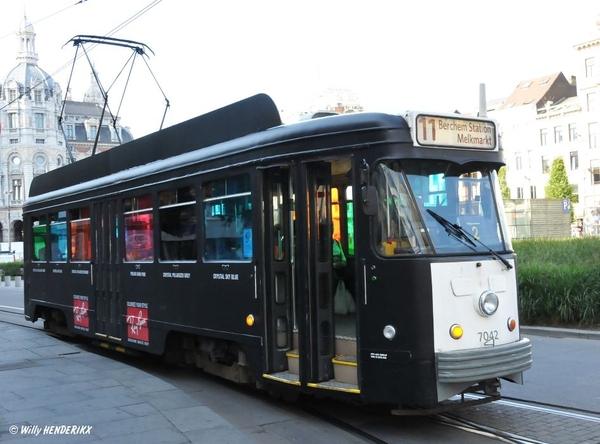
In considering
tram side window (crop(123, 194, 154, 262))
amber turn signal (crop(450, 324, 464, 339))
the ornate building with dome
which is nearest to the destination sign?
amber turn signal (crop(450, 324, 464, 339))

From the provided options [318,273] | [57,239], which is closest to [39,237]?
[57,239]

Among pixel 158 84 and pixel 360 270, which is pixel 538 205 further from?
pixel 360 270

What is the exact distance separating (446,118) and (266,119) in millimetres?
2051

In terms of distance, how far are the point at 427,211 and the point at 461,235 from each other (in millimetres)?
419

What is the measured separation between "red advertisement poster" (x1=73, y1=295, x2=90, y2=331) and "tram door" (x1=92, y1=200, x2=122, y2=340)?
1.42 feet

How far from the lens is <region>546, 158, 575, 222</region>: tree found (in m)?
67.3

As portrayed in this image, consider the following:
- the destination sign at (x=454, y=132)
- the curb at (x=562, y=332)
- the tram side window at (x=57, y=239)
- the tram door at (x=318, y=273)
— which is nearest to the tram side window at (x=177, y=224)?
the tram door at (x=318, y=273)

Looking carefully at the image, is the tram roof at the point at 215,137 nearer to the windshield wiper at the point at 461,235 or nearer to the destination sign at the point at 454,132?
the destination sign at the point at 454,132

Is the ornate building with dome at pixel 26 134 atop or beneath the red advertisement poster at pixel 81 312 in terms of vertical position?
atop

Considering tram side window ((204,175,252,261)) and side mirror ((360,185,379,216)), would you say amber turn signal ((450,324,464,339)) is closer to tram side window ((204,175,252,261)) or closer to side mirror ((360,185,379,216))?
side mirror ((360,185,379,216))

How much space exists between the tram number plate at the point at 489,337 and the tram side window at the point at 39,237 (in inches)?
375

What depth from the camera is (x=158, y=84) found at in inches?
527

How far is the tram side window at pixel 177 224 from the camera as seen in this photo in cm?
874

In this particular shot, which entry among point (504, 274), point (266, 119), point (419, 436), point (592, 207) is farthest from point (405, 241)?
point (592, 207)
